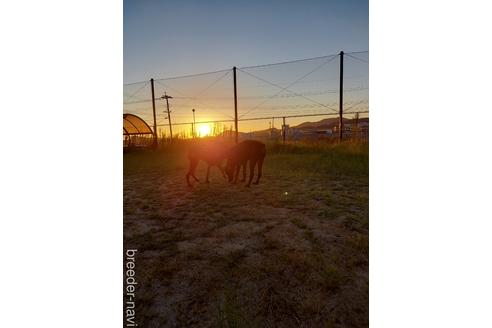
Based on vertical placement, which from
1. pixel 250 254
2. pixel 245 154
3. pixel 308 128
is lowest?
pixel 250 254

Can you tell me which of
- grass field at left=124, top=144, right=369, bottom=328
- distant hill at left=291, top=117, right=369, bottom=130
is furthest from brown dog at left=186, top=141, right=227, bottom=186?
distant hill at left=291, top=117, right=369, bottom=130

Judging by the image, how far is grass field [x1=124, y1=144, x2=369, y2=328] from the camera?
1.35 m

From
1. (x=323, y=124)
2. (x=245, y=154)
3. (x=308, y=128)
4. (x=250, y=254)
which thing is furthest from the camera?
(x=308, y=128)

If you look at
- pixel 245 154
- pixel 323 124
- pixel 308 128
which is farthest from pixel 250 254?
pixel 308 128

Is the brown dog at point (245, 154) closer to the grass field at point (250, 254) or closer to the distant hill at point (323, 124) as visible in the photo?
the grass field at point (250, 254)

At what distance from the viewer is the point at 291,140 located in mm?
4969

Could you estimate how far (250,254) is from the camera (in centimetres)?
180

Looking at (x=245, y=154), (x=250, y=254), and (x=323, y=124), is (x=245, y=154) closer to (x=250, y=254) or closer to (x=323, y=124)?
(x=323, y=124)

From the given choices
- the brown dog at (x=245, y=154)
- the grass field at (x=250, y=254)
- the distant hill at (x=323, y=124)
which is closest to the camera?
the grass field at (x=250, y=254)

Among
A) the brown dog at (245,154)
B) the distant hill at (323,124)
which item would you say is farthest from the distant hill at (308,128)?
the brown dog at (245,154)

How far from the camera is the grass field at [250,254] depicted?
1346mm

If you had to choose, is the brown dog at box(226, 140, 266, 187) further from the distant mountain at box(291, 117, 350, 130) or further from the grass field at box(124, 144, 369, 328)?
the distant mountain at box(291, 117, 350, 130)
